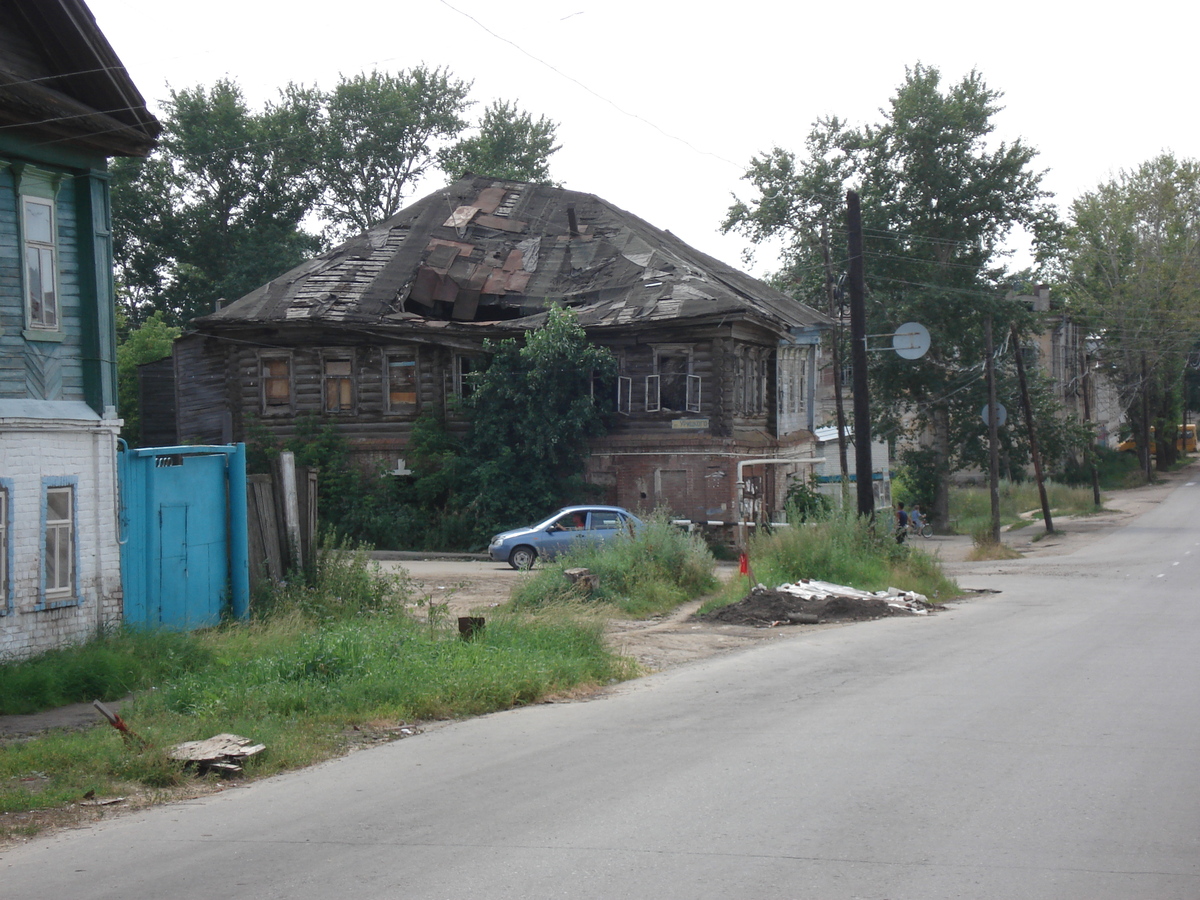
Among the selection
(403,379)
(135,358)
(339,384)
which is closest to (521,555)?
(403,379)

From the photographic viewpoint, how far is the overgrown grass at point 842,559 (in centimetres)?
1981

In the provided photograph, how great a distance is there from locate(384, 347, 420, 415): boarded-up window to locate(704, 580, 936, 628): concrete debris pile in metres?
17.0

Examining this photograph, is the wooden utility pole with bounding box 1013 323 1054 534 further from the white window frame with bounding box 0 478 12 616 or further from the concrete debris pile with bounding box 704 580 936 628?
the white window frame with bounding box 0 478 12 616

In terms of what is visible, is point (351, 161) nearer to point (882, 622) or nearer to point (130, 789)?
point (882, 622)

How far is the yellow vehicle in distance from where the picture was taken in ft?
242

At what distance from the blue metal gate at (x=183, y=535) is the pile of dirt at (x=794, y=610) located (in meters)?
7.13

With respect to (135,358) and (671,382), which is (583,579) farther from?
(135,358)

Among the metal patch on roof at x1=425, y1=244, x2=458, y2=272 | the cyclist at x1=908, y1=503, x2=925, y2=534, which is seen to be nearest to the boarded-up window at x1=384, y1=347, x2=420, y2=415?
the metal patch on roof at x1=425, y1=244, x2=458, y2=272

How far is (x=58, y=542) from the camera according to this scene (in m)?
12.2

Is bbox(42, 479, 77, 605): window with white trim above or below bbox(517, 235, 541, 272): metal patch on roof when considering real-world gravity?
below

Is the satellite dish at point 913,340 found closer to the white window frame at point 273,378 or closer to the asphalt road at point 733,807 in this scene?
the asphalt road at point 733,807

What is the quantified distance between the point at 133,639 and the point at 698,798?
25.5 feet

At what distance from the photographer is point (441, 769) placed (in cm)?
787

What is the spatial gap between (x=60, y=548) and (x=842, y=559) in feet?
42.7
